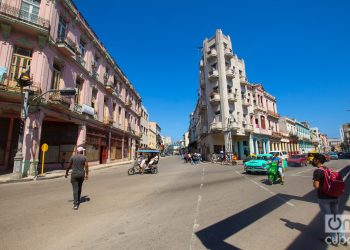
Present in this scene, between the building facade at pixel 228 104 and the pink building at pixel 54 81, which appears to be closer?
the pink building at pixel 54 81

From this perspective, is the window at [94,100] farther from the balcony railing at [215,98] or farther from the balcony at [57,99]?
the balcony railing at [215,98]

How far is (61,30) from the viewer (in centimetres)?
1831

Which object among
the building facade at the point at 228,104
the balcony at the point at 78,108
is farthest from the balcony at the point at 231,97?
the balcony at the point at 78,108

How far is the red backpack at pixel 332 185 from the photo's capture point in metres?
3.61

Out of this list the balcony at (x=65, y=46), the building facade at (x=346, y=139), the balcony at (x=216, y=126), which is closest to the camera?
the balcony at (x=65, y=46)

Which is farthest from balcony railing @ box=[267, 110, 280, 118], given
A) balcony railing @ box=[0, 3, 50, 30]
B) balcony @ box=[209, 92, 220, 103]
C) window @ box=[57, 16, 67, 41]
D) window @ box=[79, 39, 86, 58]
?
balcony railing @ box=[0, 3, 50, 30]

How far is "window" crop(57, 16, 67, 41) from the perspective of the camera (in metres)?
17.8

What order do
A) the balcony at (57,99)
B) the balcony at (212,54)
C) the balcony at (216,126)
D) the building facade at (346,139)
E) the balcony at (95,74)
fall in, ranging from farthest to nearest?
the building facade at (346,139), the balcony at (212,54), the balcony at (216,126), the balcony at (95,74), the balcony at (57,99)

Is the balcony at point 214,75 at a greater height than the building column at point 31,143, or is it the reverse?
the balcony at point 214,75

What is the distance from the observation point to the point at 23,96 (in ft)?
43.9

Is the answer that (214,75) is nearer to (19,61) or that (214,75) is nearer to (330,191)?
(19,61)

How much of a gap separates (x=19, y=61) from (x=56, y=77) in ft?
10.2

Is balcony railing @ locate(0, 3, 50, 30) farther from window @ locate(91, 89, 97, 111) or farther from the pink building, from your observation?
window @ locate(91, 89, 97, 111)

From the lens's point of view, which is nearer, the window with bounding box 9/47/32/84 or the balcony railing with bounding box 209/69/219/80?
the window with bounding box 9/47/32/84
